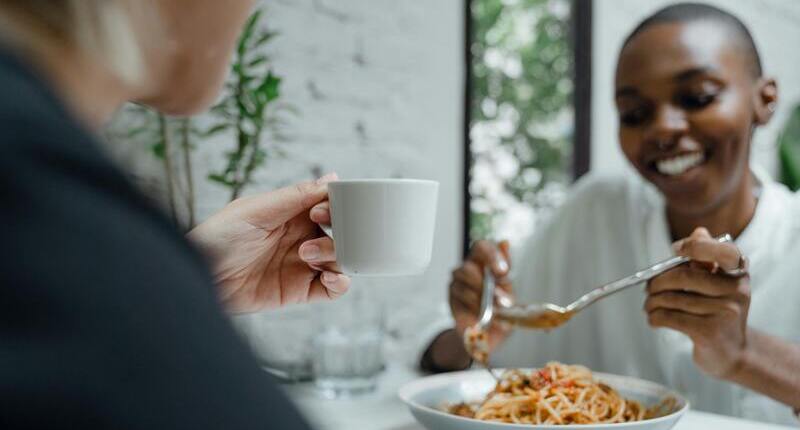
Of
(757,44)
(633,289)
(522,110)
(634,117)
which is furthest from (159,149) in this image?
(757,44)

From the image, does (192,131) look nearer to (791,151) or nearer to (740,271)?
(740,271)

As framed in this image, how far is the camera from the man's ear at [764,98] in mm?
1360

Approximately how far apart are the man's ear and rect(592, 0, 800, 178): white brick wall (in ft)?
3.40

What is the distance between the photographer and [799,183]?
2773mm

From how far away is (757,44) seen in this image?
2.90 meters

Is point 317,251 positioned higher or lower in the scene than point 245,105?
lower

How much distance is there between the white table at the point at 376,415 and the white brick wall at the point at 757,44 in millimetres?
1422

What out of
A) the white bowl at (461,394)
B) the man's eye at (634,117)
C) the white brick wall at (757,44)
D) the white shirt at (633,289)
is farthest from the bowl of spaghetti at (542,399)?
the white brick wall at (757,44)

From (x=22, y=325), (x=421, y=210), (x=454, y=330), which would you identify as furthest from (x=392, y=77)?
(x=22, y=325)

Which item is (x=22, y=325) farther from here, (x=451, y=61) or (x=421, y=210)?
(x=451, y=61)

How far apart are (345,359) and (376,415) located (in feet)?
0.66

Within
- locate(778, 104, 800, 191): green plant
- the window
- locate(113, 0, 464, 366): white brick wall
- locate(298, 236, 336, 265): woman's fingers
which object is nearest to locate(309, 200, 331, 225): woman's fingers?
locate(298, 236, 336, 265): woman's fingers

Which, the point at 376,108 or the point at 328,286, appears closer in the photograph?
the point at 328,286

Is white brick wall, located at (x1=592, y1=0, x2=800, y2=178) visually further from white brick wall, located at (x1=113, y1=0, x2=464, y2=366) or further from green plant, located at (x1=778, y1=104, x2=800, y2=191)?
white brick wall, located at (x1=113, y1=0, x2=464, y2=366)
